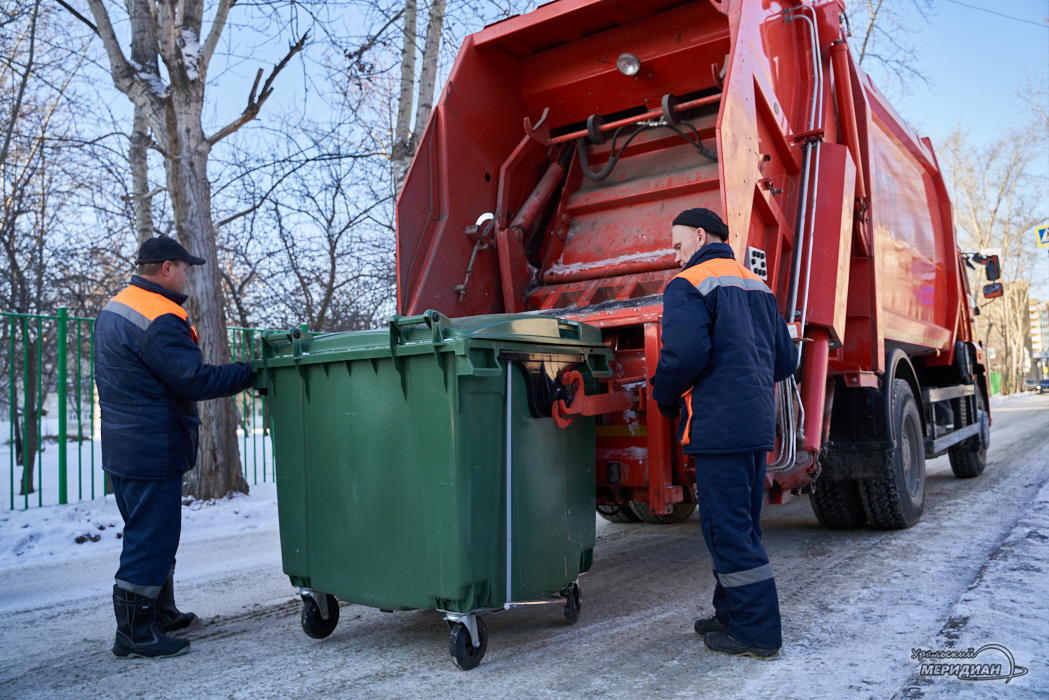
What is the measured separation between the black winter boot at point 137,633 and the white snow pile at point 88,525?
222 cm

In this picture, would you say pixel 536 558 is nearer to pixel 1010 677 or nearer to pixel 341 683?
pixel 341 683

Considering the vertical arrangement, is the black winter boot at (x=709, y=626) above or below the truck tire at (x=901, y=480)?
below

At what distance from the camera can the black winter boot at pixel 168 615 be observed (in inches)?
124

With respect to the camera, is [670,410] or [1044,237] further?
[1044,237]

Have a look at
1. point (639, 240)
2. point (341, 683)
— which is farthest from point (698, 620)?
point (639, 240)

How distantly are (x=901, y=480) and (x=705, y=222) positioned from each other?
268cm

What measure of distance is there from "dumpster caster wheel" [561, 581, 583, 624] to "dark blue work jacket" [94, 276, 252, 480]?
1553 millimetres

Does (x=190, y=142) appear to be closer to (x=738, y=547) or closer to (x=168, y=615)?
(x=168, y=615)

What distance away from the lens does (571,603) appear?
121 inches

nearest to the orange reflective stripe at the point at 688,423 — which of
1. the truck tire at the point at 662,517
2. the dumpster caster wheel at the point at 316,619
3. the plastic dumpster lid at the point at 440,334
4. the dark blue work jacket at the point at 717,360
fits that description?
the dark blue work jacket at the point at 717,360

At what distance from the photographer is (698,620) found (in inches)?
115

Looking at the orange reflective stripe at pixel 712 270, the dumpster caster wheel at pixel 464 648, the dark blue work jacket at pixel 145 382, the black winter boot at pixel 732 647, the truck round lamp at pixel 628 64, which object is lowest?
the black winter boot at pixel 732 647

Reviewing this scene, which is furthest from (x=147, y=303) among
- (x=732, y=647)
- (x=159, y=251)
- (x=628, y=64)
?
(x=628, y=64)

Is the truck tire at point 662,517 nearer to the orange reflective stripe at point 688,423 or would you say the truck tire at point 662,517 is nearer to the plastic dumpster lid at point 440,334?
the plastic dumpster lid at point 440,334
